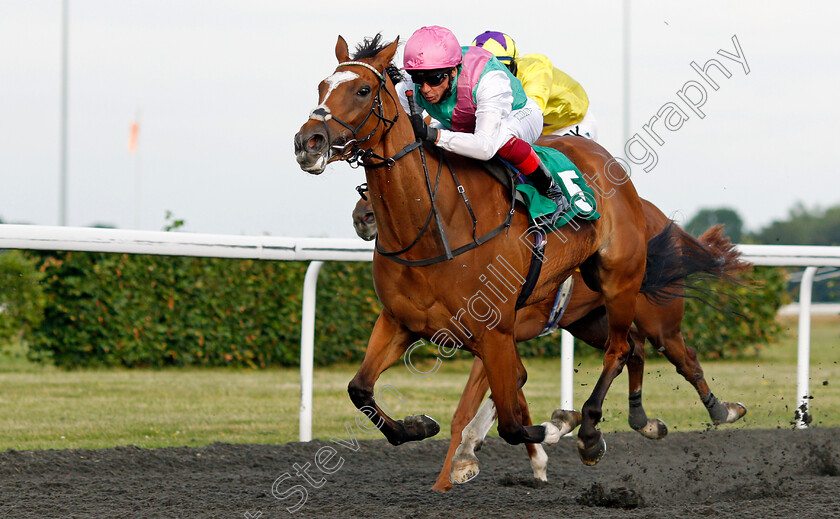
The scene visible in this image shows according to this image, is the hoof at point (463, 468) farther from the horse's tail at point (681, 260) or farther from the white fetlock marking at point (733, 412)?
the white fetlock marking at point (733, 412)

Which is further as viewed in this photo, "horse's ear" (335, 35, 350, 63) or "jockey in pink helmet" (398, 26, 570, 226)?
"jockey in pink helmet" (398, 26, 570, 226)

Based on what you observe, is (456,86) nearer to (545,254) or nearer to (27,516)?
(545,254)

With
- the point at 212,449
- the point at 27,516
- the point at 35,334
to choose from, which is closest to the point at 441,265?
the point at 27,516

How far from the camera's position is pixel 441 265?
325cm

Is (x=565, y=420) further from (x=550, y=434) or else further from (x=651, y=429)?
(x=651, y=429)

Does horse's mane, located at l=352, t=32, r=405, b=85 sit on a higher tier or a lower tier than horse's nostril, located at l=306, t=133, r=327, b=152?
higher

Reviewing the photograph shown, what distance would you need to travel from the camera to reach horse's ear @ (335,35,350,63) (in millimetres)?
3117

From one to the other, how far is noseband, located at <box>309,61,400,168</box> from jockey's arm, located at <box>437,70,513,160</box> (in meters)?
0.23

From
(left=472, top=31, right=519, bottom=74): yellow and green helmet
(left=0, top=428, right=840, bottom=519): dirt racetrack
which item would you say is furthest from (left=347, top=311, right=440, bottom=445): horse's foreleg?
(left=472, top=31, right=519, bottom=74): yellow and green helmet

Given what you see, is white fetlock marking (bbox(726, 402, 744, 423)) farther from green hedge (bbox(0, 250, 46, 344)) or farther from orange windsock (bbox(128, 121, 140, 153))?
orange windsock (bbox(128, 121, 140, 153))

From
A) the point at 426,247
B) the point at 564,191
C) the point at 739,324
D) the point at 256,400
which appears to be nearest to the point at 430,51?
the point at 426,247

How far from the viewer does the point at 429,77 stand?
337cm

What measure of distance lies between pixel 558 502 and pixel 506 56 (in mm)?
1970

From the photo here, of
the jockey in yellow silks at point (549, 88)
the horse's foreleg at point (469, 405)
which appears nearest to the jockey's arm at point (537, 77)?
the jockey in yellow silks at point (549, 88)
